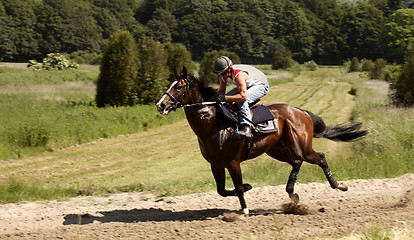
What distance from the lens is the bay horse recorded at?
21.0ft

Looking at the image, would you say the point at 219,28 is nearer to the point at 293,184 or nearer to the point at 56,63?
the point at 56,63

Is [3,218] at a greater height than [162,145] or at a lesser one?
greater

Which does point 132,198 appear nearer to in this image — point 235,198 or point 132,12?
point 235,198

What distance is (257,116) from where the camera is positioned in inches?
264

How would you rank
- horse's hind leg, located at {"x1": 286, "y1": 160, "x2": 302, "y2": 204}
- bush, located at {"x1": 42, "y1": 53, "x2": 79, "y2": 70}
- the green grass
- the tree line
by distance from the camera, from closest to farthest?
horse's hind leg, located at {"x1": 286, "y1": 160, "x2": 302, "y2": 204}
the green grass
bush, located at {"x1": 42, "y1": 53, "x2": 79, "y2": 70}
the tree line

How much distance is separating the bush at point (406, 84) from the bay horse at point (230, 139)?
514 inches

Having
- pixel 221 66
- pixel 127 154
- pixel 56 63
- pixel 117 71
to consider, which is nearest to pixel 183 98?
pixel 221 66

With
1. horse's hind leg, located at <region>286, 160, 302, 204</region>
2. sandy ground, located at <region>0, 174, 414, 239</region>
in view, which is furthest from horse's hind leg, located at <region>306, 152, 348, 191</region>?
sandy ground, located at <region>0, 174, 414, 239</region>

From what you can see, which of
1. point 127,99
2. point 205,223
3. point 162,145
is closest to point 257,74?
point 205,223

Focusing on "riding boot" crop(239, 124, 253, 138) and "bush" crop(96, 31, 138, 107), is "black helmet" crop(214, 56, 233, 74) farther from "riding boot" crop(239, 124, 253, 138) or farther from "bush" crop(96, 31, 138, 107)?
"bush" crop(96, 31, 138, 107)

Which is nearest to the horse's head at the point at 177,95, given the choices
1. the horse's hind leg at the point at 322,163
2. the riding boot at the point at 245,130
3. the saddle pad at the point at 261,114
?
the riding boot at the point at 245,130

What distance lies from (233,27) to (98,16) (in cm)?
3063

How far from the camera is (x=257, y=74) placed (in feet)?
22.7

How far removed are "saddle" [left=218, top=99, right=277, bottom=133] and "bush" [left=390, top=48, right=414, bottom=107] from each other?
13.9 m
